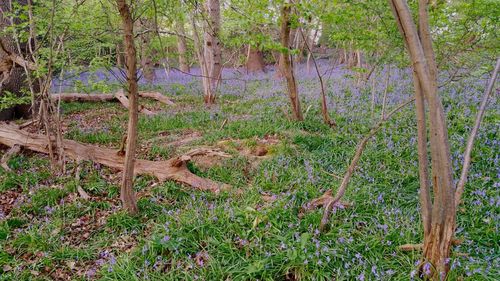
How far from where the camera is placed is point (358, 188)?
388 centimetres

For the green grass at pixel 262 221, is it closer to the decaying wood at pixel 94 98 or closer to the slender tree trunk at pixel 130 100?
the slender tree trunk at pixel 130 100

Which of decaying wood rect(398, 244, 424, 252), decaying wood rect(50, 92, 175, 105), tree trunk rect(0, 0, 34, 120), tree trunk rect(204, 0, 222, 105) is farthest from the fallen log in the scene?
tree trunk rect(204, 0, 222, 105)

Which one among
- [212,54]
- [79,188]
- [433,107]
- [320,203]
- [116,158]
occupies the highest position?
[212,54]

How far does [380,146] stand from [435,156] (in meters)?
2.84

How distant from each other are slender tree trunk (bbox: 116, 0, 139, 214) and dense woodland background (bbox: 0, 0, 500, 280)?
0.01m

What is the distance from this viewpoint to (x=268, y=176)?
456 centimetres

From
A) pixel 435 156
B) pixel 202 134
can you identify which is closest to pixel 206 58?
pixel 202 134

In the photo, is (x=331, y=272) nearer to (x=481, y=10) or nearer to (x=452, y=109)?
(x=481, y=10)

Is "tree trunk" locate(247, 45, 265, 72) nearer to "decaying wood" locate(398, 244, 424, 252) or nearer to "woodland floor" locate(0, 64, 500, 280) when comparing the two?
"woodland floor" locate(0, 64, 500, 280)

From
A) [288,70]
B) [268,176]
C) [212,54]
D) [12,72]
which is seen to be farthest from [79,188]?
[212,54]

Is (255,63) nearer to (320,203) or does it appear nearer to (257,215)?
(320,203)

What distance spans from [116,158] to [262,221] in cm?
291

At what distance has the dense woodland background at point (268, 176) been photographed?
2.74 meters

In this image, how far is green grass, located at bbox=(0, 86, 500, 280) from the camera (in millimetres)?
2898
